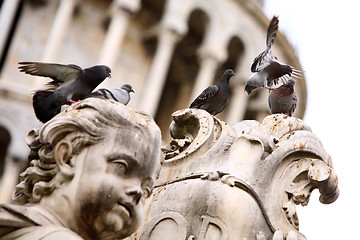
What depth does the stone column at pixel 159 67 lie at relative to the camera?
25547 millimetres

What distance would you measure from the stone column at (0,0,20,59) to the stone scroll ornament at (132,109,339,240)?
20.9 meters

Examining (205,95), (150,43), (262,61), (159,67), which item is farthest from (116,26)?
(262,61)

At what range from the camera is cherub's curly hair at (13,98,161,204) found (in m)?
2.41

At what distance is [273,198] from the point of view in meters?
3.16

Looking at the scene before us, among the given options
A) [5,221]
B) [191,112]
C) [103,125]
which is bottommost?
[5,221]

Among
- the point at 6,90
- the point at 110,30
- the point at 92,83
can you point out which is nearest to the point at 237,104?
the point at 110,30

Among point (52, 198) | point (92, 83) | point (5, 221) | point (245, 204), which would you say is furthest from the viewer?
point (92, 83)

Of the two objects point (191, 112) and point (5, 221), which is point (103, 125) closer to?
point (5, 221)

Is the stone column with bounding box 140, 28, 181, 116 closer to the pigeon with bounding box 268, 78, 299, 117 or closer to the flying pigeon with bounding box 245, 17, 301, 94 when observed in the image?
the flying pigeon with bounding box 245, 17, 301, 94

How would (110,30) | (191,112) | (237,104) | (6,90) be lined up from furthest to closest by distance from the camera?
1. (237,104)
2. (110,30)
3. (6,90)
4. (191,112)

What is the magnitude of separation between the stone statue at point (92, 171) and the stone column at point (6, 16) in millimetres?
21803

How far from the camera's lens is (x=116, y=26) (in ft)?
84.4

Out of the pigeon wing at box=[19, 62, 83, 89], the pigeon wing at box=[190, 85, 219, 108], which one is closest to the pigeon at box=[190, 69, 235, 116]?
the pigeon wing at box=[190, 85, 219, 108]

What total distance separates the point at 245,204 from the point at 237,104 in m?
24.7
